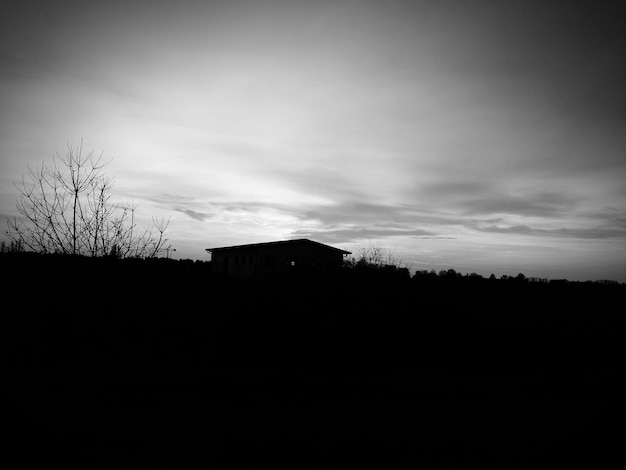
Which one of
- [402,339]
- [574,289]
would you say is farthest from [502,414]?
[574,289]

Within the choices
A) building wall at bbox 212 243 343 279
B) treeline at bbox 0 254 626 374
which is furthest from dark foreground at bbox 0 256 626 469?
building wall at bbox 212 243 343 279

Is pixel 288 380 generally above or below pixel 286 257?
below

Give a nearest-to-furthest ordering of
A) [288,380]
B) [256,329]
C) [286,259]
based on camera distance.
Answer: [288,380] < [256,329] < [286,259]

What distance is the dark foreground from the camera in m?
3.71

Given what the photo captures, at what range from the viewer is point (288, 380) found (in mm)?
6402

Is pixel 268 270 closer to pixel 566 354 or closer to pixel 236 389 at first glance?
pixel 566 354

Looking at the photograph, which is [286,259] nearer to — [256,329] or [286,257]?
[286,257]

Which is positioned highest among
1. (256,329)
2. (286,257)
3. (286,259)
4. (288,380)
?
(286,257)

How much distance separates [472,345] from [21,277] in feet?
51.5

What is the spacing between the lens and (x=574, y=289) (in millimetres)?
37062

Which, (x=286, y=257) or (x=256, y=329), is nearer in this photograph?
(x=256, y=329)

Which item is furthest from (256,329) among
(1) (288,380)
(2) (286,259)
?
(2) (286,259)

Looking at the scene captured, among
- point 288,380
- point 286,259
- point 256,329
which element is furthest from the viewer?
point 286,259

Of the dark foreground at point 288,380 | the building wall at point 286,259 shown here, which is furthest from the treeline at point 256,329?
the building wall at point 286,259
